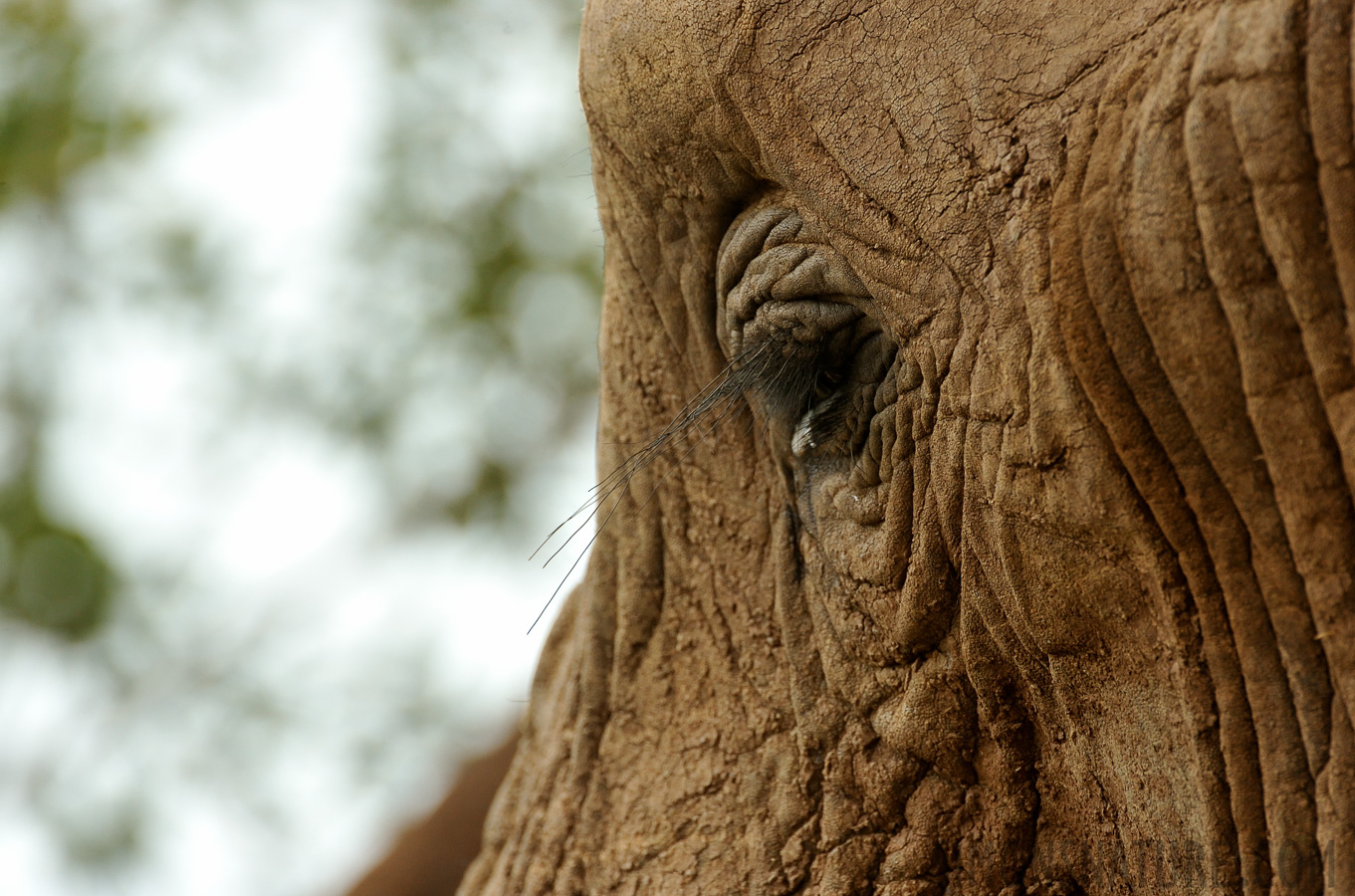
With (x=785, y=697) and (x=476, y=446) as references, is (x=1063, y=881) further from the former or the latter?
(x=476, y=446)

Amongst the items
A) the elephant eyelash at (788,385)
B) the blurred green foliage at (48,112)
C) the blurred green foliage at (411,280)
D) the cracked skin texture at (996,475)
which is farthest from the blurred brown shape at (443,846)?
the blurred green foliage at (48,112)

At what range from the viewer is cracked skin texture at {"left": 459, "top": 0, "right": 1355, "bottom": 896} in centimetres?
86

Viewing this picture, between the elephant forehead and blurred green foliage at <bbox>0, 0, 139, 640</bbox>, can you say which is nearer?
A: the elephant forehead

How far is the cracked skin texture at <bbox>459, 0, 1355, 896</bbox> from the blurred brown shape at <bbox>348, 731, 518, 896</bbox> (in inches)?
57.1

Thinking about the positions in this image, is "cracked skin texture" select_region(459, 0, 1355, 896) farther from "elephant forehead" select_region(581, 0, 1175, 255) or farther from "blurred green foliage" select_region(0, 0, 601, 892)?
"blurred green foliage" select_region(0, 0, 601, 892)

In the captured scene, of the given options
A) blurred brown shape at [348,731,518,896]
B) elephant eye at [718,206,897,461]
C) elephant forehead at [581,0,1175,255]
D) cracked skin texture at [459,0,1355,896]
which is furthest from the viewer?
blurred brown shape at [348,731,518,896]

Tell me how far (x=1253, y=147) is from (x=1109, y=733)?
50 cm

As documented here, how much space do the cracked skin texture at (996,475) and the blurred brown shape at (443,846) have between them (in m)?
1.45

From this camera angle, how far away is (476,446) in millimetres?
6355

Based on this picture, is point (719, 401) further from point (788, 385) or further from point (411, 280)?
point (411, 280)

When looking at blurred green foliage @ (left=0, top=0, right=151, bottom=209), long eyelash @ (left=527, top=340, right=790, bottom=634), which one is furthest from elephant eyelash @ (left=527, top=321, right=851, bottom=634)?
blurred green foliage @ (left=0, top=0, right=151, bottom=209)

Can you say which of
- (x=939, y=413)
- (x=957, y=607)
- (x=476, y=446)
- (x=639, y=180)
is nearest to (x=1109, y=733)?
(x=957, y=607)

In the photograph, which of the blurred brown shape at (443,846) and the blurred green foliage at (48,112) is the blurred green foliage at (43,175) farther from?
the blurred brown shape at (443,846)

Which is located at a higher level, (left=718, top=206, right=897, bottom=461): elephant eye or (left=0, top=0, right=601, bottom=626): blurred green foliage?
(left=0, top=0, right=601, bottom=626): blurred green foliage
